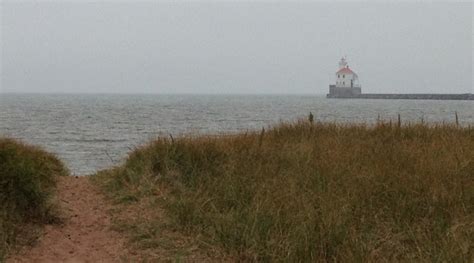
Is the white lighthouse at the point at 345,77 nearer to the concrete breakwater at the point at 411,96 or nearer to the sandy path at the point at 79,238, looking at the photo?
the concrete breakwater at the point at 411,96

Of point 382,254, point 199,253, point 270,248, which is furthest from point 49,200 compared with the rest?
point 382,254

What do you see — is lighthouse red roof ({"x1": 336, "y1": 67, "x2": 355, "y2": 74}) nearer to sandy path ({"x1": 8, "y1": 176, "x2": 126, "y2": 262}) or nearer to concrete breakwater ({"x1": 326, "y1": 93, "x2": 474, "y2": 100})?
concrete breakwater ({"x1": 326, "y1": 93, "x2": 474, "y2": 100})

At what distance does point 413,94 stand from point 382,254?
6818 inches

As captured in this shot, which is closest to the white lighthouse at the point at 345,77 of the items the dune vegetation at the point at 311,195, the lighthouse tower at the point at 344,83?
the lighthouse tower at the point at 344,83

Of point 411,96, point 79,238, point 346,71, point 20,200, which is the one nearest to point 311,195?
point 79,238

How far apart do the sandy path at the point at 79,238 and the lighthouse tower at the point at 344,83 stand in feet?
422

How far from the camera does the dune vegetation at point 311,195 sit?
15.2 feet

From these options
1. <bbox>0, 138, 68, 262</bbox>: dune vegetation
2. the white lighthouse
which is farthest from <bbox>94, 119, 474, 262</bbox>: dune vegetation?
the white lighthouse

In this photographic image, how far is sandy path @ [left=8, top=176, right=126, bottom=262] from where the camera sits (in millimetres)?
4742

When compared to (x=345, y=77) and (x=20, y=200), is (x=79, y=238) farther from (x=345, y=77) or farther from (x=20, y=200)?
(x=345, y=77)

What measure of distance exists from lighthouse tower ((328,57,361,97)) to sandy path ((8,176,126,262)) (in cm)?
12856

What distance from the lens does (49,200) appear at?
6.10 metres

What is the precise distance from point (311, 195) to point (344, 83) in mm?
137455

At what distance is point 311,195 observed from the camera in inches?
229
